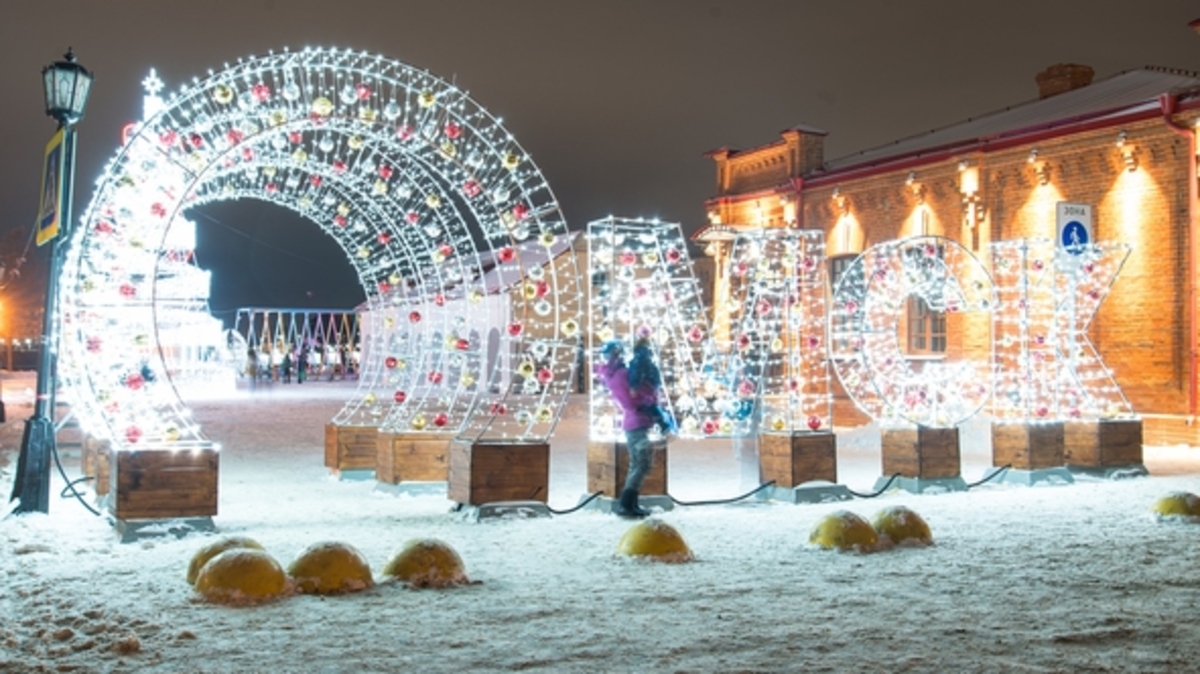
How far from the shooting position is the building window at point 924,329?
21859 mm

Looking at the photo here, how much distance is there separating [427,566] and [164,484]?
3.37 metres

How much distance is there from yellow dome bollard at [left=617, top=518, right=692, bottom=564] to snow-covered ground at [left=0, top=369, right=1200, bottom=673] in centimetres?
17

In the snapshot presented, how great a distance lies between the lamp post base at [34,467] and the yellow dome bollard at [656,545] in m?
5.85

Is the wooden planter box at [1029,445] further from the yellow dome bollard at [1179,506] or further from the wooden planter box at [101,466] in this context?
the wooden planter box at [101,466]

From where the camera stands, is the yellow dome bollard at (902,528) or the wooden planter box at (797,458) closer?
the yellow dome bollard at (902,528)

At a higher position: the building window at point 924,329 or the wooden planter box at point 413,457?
the building window at point 924,329

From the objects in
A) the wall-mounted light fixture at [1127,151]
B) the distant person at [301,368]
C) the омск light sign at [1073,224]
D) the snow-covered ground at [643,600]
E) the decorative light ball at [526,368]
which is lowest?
the snow-covered ground at [643,600]

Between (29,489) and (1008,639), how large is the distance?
887 cm

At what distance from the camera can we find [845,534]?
8.50 meters

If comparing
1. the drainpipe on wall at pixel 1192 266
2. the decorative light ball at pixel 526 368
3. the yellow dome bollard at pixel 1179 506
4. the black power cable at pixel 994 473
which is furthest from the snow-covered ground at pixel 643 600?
the drainpipe on wall at pixel 1192 266

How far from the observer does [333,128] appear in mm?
11070

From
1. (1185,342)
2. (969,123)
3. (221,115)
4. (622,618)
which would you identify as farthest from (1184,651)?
(969,123)

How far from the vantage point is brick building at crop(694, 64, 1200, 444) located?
17.3 m

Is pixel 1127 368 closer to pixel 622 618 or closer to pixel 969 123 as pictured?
pixel 969 123
